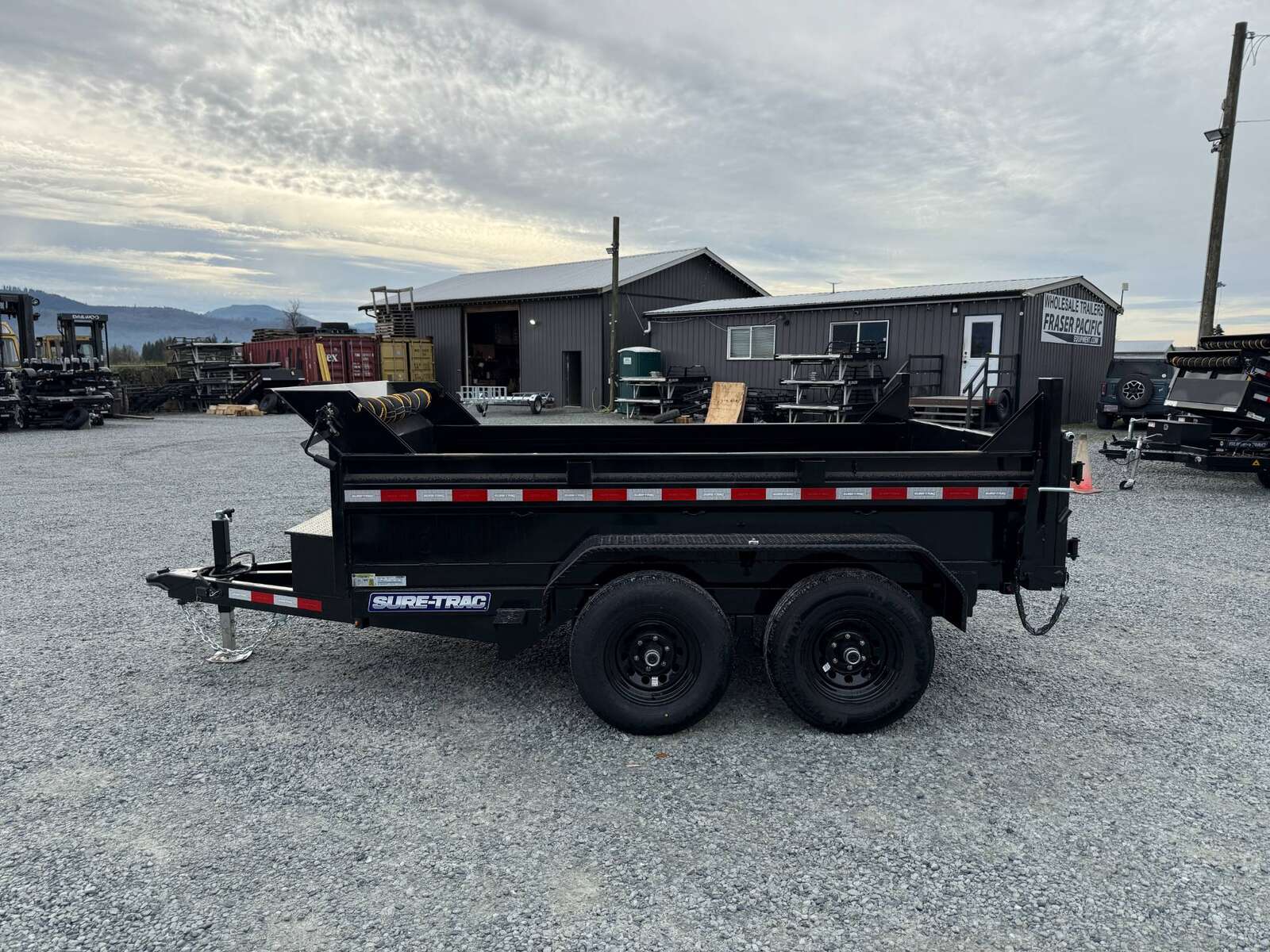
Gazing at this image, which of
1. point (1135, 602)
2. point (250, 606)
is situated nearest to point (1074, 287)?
point (1135, 602)

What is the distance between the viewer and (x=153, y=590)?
673 cm

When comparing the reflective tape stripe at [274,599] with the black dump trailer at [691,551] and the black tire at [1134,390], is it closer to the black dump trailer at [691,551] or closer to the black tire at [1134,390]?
the black dump trailer at [691,551]

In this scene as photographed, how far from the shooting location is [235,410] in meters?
27.1

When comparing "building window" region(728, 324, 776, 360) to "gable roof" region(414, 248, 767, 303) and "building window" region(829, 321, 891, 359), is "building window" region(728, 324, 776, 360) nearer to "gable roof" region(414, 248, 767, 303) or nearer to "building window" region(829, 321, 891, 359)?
"building window" region(829, 321, 891, 359)

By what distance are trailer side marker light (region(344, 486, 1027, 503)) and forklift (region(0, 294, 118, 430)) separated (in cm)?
2195

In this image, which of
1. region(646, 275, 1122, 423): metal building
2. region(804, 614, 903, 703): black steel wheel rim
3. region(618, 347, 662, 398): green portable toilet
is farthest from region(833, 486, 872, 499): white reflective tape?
region(618, 347, 662, 398): green portable toilet

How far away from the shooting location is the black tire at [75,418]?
21344mm

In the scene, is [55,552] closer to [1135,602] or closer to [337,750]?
[337,750]

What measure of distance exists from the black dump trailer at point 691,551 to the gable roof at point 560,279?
24443mm

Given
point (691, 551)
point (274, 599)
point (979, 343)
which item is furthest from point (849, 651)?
point (979, 343)

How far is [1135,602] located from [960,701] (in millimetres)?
2884

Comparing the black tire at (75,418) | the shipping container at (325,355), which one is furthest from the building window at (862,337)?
the black tire at (75,418)

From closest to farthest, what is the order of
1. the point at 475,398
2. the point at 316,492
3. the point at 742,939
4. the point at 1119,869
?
the point at 742,939 → the point at 1119,869 → the point at 316,492 → the point at 475,398

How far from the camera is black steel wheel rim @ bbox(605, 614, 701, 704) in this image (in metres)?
4.06
